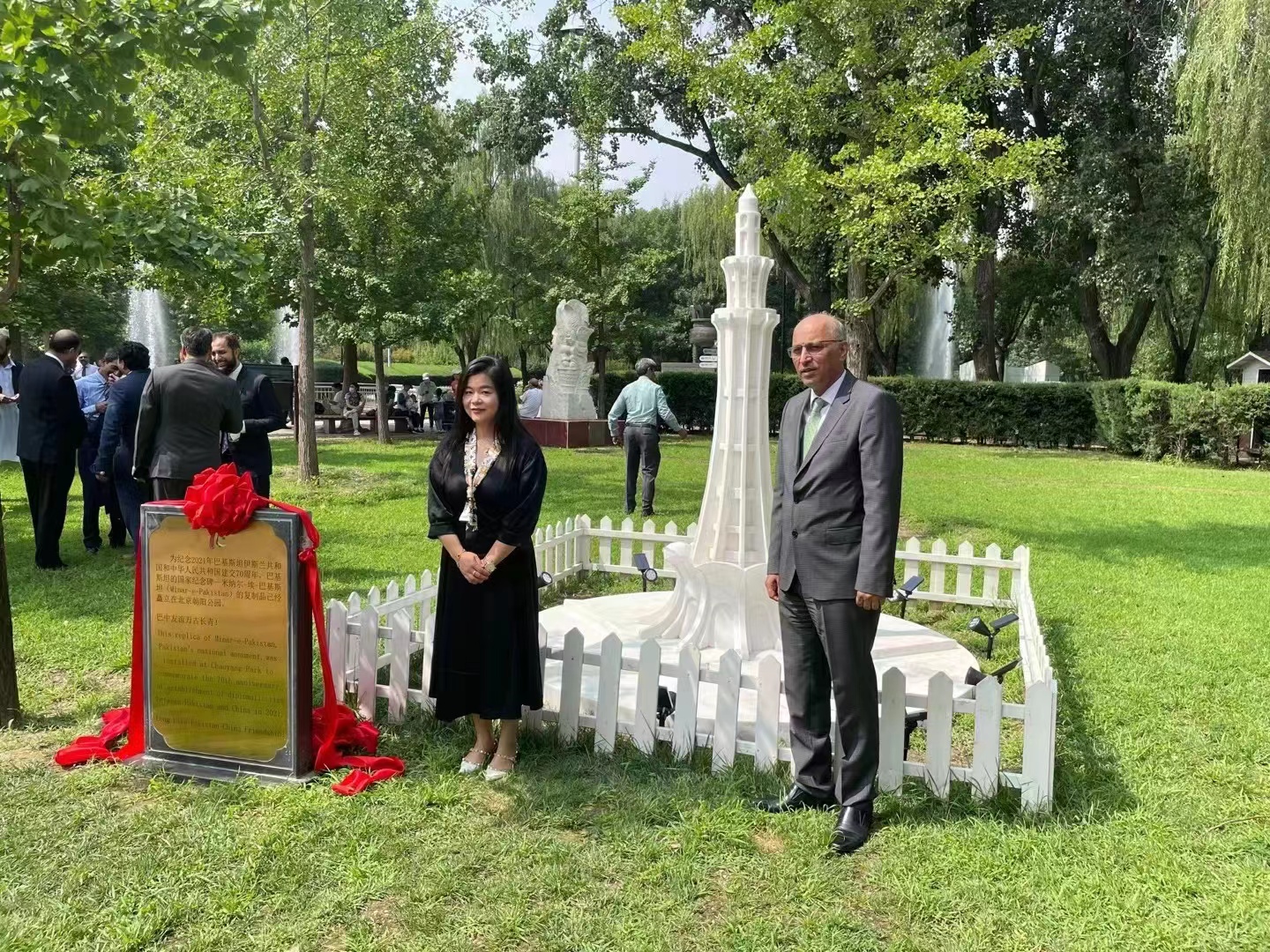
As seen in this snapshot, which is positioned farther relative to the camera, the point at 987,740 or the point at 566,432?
the point at 566,432

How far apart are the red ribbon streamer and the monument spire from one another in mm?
2118

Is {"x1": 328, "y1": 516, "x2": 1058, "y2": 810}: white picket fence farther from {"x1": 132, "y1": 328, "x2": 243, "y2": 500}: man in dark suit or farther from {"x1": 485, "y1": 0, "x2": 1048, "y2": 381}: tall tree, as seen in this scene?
{"x1": 485, "y1": 0, "x2": 1048, "y2": 381}: tall tree

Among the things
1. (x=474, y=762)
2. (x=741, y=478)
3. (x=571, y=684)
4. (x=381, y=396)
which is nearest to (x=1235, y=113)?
(x=741, y=478)

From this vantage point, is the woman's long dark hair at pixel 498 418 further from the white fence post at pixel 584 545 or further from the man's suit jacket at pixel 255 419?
the white fence post at pixel 584 545

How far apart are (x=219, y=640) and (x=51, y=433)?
4.79 meters

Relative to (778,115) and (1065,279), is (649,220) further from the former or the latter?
(778,115)

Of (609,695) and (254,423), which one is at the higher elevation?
(254,423)

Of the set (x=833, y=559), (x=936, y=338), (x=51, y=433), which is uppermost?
(x=936, y=338)

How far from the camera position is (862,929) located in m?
2.91

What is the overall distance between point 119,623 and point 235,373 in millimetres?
1832

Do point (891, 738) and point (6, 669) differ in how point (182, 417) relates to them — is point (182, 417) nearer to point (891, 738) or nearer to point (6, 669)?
point (6, 669)

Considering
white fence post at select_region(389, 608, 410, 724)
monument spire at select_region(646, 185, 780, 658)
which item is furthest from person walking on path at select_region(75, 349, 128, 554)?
monument spire at select_region(646, 185, 780, 658)

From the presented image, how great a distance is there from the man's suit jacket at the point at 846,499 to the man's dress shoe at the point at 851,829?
2.69 ft

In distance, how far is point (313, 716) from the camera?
418 centimetres
